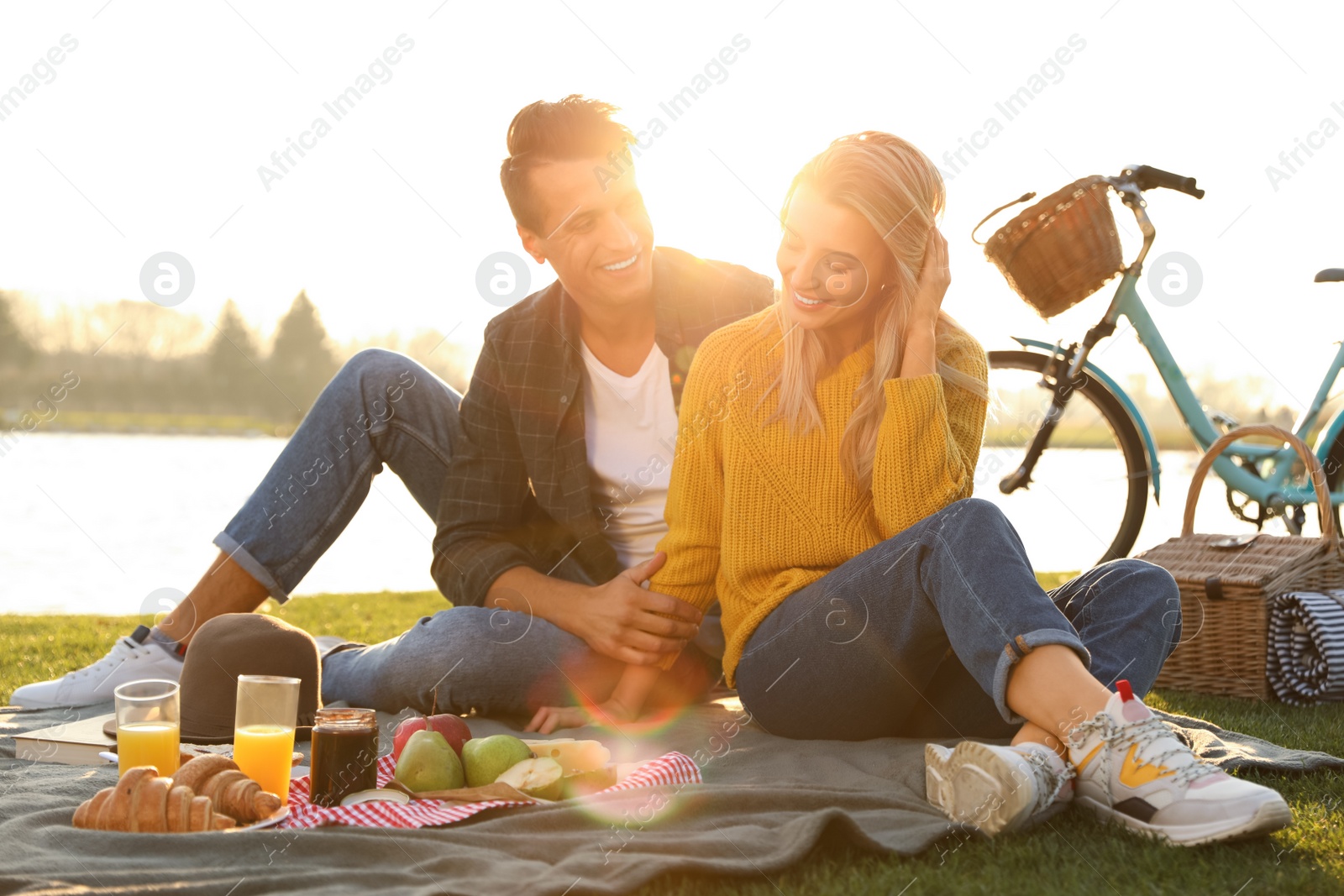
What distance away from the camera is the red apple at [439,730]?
193cm

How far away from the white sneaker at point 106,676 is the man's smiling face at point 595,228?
1.30 meters

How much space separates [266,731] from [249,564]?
3.41 ft

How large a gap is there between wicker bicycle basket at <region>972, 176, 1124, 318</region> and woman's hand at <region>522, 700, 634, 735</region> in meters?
1.97

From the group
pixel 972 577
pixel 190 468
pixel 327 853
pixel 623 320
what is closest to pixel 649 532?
pixel 623 320

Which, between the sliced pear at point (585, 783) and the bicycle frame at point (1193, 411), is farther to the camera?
the bicycle frame at point (1193, 411)

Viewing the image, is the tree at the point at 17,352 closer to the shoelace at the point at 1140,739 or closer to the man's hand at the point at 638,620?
the man's hand at the point at 638,620

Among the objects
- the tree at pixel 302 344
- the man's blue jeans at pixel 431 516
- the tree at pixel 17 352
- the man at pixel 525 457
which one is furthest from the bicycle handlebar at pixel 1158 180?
the tree at pixel 17 352

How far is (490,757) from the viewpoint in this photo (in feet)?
6.02

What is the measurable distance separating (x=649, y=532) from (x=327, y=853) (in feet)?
4.39

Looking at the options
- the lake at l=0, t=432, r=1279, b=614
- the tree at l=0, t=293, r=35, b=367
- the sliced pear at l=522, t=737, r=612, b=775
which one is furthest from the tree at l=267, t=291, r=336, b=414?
the sliced pear at l=522, t=737, r=612, b=775

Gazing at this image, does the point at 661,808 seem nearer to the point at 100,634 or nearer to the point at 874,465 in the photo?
the point at 874,465

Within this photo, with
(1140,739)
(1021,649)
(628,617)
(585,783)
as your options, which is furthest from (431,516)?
(1140,739)

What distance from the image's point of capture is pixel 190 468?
664 inches

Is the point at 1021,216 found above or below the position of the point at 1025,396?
above
